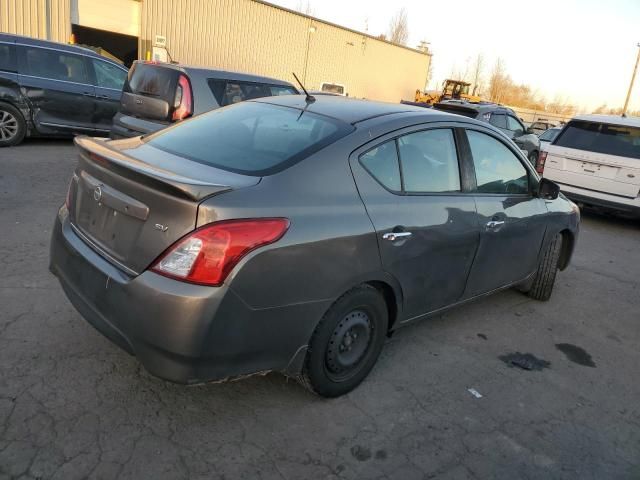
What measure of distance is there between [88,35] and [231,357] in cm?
2584

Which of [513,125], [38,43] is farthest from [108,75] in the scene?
[513,125]

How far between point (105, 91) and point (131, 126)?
3.02 meters

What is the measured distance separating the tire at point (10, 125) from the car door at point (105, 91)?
1.22 m

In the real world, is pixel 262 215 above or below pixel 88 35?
below

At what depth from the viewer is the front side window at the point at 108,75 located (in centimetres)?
959

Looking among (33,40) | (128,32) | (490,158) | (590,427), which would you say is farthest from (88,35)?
(590,427)

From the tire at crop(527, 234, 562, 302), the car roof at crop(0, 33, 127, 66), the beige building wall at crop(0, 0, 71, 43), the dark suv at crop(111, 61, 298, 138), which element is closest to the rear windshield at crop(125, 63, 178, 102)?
the dark suv at crop(111, 61, 298, 138)

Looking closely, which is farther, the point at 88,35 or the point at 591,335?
the point at 88,35

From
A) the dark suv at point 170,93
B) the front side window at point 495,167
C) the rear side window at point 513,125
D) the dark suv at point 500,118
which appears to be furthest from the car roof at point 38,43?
the rear side window at point 513,125

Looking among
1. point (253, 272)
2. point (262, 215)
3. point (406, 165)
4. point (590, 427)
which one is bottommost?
point (590, 427)

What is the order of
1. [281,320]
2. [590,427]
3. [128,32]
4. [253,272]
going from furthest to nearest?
[128,32]
[590,427]
[281,320]
[253,272]

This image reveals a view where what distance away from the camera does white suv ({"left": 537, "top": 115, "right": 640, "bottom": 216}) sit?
7.86m

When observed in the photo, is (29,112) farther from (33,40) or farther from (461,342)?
(461,342)

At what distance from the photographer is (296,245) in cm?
242
